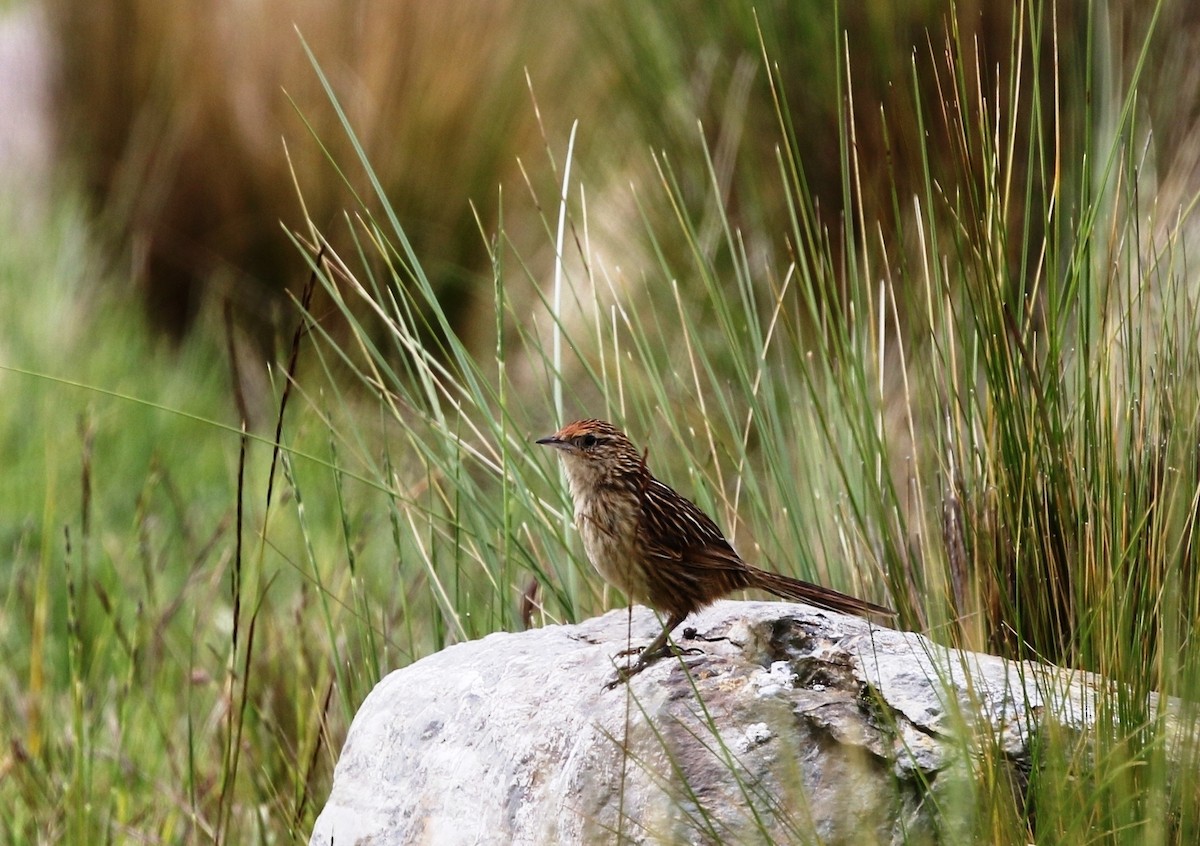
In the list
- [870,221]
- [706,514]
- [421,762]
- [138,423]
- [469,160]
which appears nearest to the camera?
[421,762]

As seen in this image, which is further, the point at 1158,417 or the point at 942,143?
the point at 942,143

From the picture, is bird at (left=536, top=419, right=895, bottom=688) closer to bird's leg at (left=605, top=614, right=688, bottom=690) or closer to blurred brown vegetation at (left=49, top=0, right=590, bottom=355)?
bird's leg at (left=605, top=614, right=688, bottom=690)

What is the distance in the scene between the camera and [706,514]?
9.53 ft

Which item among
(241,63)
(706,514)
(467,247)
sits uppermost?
(241,63)

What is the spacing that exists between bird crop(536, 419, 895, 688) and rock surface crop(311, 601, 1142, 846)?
0.77 ft

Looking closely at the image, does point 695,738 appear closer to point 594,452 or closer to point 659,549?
point 659,549

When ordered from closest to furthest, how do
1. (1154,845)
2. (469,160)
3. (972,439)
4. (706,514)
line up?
(1154,845)
(972,439)
(706,514)
(469,160)

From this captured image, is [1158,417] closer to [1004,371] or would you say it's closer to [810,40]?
[1004,371]

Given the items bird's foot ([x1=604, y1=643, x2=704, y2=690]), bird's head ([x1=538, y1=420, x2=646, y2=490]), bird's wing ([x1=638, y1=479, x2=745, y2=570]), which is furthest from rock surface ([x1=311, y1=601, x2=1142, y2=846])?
bird's head ([x1=538, y1=420, x2=646, y2=490])

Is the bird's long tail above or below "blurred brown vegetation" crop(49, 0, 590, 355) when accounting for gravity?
below

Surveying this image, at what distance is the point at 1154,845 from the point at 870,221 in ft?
10.4

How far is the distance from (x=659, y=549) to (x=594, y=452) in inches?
13.2

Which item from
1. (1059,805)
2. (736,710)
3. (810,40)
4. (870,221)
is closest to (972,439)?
(736,710)

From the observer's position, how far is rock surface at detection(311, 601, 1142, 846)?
182cm
